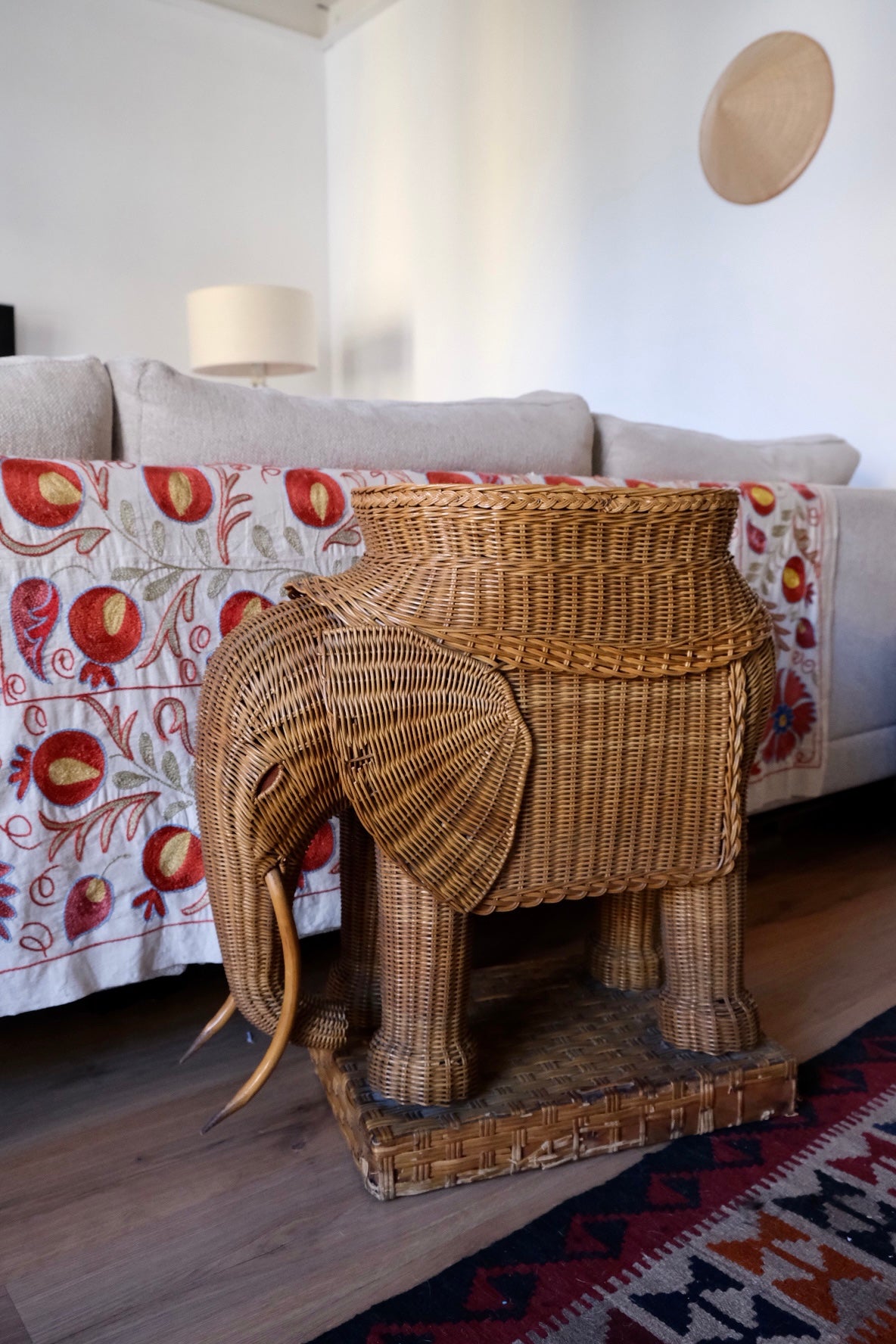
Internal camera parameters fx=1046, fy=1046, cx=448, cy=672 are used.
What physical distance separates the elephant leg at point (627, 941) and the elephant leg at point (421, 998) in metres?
0.26

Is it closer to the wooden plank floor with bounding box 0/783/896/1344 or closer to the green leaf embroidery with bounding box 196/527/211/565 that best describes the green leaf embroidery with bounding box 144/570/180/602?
the green leaf embroidery with bounding box 196/527/211/565

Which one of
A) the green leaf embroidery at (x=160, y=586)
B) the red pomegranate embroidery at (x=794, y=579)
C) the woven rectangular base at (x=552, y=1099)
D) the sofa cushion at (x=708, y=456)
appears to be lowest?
the woven rectangular base at (x=552, y=1099)

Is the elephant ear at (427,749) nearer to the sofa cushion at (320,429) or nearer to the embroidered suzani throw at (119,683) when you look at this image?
the embroidered suzani throw at (119,683)

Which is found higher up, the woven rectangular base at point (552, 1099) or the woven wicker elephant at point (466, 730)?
the woven wicker elephant at point (466, 730)

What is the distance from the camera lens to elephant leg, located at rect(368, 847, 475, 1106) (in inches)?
34.6

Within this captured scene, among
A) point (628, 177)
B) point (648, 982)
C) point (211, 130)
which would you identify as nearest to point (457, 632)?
point (648, 982)

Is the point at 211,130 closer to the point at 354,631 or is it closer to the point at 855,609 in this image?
the point at 855,609

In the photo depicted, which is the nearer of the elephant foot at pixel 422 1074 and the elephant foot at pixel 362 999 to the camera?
the elephant foot at pixel 422 1074

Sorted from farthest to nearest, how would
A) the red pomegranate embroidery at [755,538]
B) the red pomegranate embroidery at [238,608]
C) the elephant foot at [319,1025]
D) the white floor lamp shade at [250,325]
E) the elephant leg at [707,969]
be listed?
the white floor lamp shade at [250,325]
the red pomegranate embroidery at [755,538]
the red pomegranate embroidery at [238,608]
the elephant leg at [707,969]
the elephant foot at [319,1025]

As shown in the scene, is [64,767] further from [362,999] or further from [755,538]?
[755,538]

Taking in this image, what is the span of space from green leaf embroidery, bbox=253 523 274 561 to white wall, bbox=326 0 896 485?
1747mm

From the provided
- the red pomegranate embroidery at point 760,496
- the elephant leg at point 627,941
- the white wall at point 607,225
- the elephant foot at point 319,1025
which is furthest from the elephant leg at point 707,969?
the white wall at point 607,225

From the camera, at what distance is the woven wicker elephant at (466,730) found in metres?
0.82

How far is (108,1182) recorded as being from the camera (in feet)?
2.93
